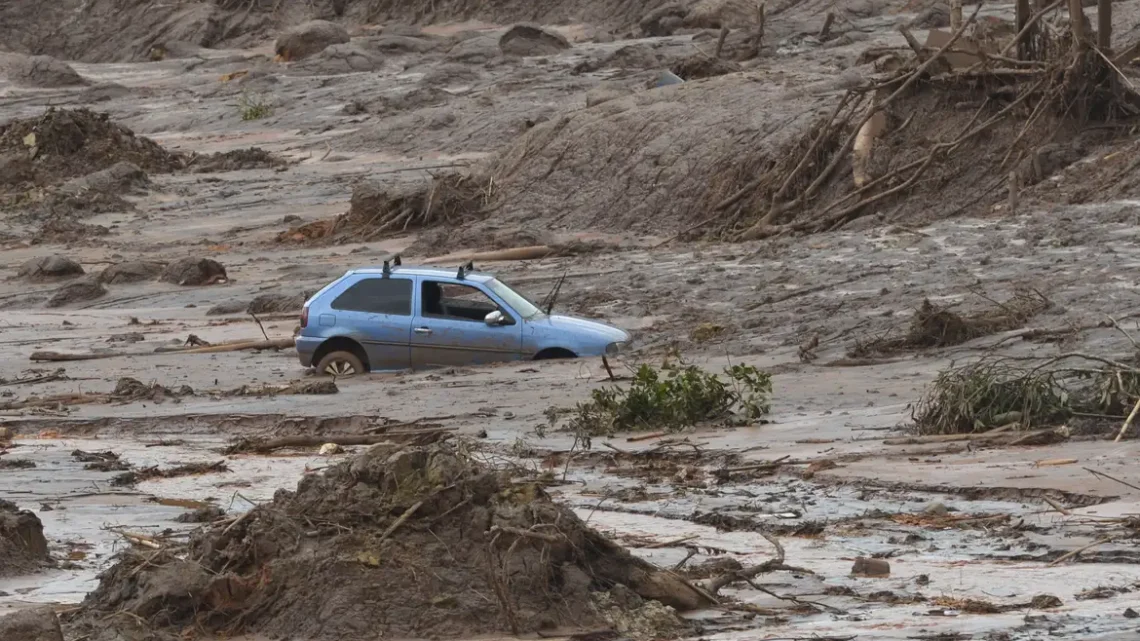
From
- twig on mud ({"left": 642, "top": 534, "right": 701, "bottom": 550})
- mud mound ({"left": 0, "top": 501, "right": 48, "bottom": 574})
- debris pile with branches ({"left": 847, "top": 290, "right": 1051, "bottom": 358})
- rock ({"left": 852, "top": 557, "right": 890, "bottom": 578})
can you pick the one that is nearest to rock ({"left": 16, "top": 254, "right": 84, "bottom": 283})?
debris pile with branches ({"left": 847, "top": 290, "right": 1051, "bottom": 358})

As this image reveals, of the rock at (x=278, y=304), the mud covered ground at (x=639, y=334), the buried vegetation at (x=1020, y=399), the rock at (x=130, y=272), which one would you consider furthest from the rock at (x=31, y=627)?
the rock at (x=130, y=272)

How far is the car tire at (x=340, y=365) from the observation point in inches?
744

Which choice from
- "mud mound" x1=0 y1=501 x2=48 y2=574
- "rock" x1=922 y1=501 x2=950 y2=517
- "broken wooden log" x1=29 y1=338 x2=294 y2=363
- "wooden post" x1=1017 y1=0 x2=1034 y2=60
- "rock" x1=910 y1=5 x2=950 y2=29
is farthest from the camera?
"rock" x1=910 y1=5 x2=950 y2=29

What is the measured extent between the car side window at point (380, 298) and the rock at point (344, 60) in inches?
1263

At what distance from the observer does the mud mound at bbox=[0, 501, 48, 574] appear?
9578 mm

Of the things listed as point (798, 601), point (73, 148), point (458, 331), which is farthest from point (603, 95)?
point (798, 601)

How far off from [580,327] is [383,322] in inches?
75.6

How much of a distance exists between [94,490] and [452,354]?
6592mm

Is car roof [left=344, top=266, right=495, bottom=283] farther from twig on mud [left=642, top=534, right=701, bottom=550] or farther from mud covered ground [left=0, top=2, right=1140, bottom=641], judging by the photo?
twig on mud [left=642, top=534, right=701, bottom=550]

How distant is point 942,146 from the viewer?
25.7 meters

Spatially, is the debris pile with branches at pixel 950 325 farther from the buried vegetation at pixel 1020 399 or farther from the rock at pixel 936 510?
the rock at pixel 936 510

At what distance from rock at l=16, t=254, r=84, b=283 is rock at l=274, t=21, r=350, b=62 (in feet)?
82.6

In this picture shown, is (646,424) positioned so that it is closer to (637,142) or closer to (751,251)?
(751,251)

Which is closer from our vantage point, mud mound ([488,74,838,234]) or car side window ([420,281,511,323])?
car side window ([420,281,511,323])
